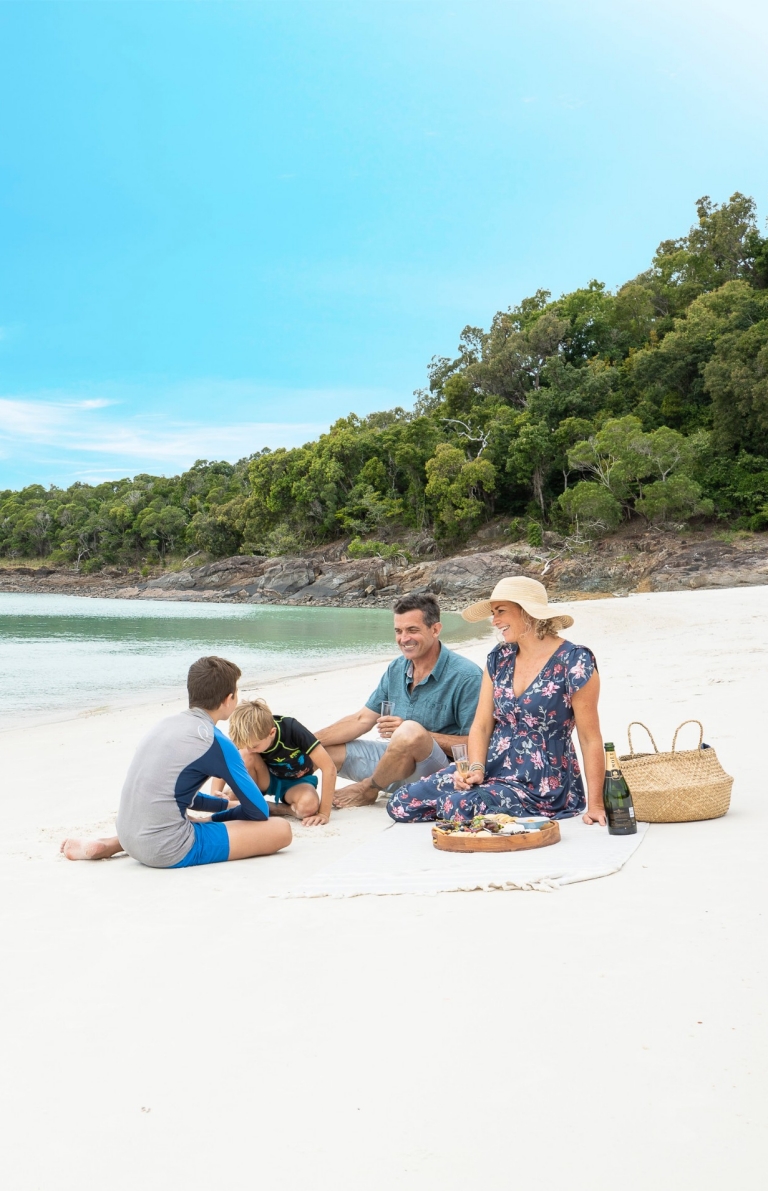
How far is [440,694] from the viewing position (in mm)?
5301

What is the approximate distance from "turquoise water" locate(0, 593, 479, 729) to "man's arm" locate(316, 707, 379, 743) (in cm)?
723

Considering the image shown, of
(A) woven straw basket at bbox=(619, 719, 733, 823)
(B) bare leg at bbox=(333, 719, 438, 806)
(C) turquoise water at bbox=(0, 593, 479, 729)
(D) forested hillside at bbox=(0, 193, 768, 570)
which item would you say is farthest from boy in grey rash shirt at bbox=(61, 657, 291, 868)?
(D) forested hillside at bbox=(0, 193, 768, 570)

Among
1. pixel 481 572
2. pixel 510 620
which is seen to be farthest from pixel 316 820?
pixel 481 572

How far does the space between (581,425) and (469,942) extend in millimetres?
51160

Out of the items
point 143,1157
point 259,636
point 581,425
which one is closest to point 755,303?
point 581,425

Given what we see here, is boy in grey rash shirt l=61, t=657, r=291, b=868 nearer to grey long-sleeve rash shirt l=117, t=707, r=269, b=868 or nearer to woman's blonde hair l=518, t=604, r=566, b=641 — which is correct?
grey long-sleeve rash shirt l=117, t=707, r=269, b=868

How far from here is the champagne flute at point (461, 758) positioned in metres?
4.57

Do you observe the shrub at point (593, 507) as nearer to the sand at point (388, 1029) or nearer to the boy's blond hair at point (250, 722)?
the boy's blond hair at point (250, 722)

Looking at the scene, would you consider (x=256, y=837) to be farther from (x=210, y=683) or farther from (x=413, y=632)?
(x=413, y=632)

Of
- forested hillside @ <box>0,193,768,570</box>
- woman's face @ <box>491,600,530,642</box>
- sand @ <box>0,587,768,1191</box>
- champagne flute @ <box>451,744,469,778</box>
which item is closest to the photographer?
sand @ <box>0,587,768,1191</box>

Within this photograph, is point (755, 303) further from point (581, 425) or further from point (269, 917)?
point (269, 917)

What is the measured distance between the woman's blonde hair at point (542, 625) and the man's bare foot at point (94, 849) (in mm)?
2337

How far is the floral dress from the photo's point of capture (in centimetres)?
436

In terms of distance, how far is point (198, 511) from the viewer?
86.9 meters
